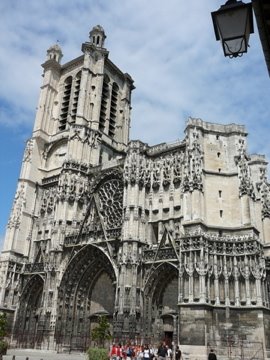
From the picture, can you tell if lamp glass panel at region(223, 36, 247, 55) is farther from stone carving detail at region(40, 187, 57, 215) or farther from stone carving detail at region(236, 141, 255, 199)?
stone carving detail at region(40, 187, 57, 215)

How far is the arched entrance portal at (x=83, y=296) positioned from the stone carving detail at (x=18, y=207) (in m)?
7.39

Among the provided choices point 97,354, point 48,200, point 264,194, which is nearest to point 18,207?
point 48,200

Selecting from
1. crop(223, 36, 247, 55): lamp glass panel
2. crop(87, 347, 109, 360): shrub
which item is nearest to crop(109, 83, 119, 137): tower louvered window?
crop(87, 347, 109, 360): shrub

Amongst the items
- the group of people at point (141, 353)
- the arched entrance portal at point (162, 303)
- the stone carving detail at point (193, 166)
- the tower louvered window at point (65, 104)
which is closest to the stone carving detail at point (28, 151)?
the tower louvered window at point (65, 104)

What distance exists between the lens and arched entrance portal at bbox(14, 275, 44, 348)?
28609 mm

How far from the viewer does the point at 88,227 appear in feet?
95.1

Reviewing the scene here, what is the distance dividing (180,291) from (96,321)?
842 cm

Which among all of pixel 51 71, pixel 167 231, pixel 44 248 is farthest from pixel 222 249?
pixel 51 71

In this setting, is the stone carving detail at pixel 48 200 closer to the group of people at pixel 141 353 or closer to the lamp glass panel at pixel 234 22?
the group of people at pixel 141 353

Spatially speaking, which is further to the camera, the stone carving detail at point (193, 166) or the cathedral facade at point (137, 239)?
the stone carving detail at point (193, 166)

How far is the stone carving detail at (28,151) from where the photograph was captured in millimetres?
35406

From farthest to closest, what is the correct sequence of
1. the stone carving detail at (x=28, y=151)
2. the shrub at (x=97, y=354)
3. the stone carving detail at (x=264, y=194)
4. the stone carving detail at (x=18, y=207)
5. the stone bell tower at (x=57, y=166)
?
1. the stone carving detail at (x=28, y=151)
2. the stone carving detail at (x=18, y=207)
3. the stone bell tower at (x=57, y=166)
4. the stone carving detail at (x=264, y=194)
5. the shrub at (x=97, y=354)

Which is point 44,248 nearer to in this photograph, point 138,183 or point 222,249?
point 138,183

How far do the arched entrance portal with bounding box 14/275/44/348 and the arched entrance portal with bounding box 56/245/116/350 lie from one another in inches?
110
